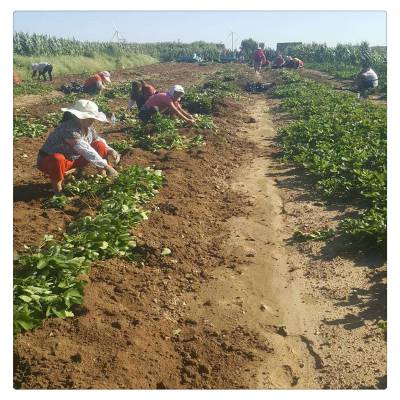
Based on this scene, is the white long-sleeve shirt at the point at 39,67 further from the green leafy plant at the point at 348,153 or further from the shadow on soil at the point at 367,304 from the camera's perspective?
the shadow on soil at the point at 367,304

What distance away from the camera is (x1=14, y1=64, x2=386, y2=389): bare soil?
3.01 meters

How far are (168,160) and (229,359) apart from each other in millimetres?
4572

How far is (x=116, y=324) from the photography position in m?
3.35

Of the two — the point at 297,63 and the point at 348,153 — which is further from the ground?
the point at 297,63

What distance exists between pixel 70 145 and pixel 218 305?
2.82m

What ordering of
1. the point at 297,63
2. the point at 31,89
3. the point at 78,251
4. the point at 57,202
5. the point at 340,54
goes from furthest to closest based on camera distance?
the point at 340,54
the point at 297,63
the point at 31,89
the point at 57,202
the point at 78,251

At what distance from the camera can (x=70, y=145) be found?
17.9 feet

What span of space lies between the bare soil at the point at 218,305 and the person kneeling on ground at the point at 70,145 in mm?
401

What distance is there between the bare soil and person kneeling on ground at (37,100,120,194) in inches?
15.8

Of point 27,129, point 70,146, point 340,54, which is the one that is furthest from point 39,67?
point 340,54

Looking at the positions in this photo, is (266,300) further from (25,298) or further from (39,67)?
(39,67)

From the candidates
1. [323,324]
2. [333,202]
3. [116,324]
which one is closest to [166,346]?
[116,324]
